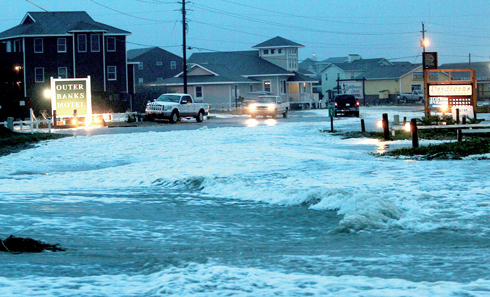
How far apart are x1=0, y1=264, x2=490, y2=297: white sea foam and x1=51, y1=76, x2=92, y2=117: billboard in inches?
1342

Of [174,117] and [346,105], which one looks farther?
[346,105]

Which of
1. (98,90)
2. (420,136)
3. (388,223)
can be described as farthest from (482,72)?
(388,223)

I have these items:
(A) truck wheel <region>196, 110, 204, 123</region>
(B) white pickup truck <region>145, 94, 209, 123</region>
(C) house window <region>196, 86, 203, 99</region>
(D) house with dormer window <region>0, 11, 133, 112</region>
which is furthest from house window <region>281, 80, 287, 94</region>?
(A) truck wheel <region>196, 110, 204, 123</region>

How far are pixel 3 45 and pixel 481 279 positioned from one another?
65.3 metres

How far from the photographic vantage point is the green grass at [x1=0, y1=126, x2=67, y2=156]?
79.5ft

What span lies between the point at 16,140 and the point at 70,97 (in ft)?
44.5

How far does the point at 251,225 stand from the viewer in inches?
412

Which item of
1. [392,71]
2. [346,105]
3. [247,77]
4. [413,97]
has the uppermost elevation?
[392,71]

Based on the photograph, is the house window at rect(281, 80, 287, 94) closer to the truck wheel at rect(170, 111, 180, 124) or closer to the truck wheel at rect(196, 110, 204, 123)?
the truck wheel at rect(196, 110, 204, 123)

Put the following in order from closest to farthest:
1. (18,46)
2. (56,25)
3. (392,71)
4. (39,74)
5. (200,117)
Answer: (200,117) → (39,74) → (18,46) → (56,25) → (392,71)

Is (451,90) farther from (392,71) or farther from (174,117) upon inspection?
(392,71)

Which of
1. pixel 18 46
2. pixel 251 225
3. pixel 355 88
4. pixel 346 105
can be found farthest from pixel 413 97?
pixel 251 225

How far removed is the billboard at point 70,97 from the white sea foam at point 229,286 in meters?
34.1

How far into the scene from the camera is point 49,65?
6231 cm
